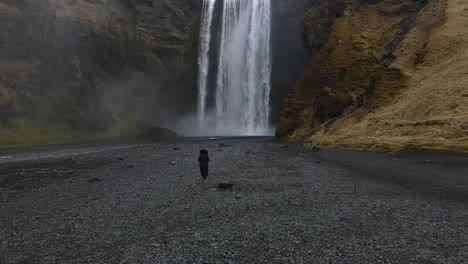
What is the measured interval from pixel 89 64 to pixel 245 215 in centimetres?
7199

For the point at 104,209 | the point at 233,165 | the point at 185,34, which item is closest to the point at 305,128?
the point at 233,165

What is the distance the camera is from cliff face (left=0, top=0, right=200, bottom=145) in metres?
63.8

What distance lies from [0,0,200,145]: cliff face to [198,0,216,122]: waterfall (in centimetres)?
160

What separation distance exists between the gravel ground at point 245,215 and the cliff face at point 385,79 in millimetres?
6777

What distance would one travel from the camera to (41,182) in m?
21.9

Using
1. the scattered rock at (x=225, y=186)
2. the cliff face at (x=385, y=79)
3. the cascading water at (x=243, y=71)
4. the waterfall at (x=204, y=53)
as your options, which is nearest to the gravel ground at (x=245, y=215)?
the scattered rock at (x=225, y=186)

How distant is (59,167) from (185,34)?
221 feet

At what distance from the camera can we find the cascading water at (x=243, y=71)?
82.5 m

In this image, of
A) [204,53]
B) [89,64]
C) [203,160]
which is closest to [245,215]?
[203,160]

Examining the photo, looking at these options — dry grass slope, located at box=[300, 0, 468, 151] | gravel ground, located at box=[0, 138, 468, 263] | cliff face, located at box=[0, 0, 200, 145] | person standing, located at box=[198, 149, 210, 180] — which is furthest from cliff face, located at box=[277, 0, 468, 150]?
cliff face, located at box=[0, 0, 200, 145]

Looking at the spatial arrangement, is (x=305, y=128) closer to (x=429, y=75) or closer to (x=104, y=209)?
(x=429, y=75)

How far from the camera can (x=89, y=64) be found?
252 feet

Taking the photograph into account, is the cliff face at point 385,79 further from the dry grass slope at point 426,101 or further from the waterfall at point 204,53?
the waterfall at point 204,53

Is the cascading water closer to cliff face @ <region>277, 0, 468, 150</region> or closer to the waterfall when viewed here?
the waterfall
